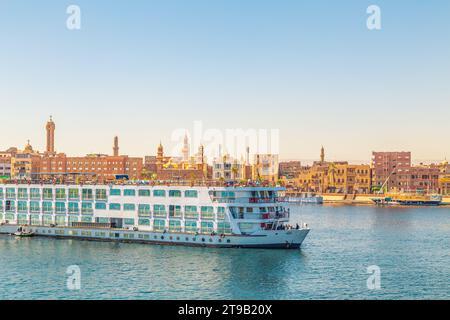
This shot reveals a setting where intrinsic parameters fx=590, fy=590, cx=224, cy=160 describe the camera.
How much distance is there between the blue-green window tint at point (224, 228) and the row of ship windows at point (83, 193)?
4.59 metres

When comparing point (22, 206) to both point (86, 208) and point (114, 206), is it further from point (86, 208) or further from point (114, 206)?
point (114, 206)

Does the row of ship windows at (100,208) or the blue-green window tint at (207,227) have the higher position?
the row of ship windows at (100,208)

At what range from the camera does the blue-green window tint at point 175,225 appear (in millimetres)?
68312

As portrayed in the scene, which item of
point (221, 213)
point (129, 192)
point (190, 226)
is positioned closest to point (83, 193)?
point (129, 192)

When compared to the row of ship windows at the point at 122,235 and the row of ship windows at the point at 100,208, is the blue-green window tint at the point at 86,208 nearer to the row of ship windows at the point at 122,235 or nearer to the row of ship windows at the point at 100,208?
the row of ship windows at the point at 100,208

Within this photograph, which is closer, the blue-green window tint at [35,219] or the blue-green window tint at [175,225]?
the blue-green window tint at [175,225]

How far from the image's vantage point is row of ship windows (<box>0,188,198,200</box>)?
2721 inches

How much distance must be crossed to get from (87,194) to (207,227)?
17915mm

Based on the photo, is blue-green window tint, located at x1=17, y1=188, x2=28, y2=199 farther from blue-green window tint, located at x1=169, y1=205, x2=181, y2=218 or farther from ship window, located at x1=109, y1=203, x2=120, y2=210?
blue-green window tint, located at x1=169, y1=205, x2=181, y2=218

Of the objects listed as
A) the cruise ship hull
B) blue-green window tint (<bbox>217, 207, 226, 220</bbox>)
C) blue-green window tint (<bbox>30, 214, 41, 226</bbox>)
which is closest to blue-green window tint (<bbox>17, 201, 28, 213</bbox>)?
blue-green window tint (<bbox>30, 214, 41, 226</bbox>)

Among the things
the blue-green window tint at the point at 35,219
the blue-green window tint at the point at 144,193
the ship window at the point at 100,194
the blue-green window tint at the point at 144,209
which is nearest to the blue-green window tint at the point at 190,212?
the blue-green window tint at the point at 144,209

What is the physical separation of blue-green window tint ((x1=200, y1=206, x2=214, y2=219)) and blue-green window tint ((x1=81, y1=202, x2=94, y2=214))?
1628cm
